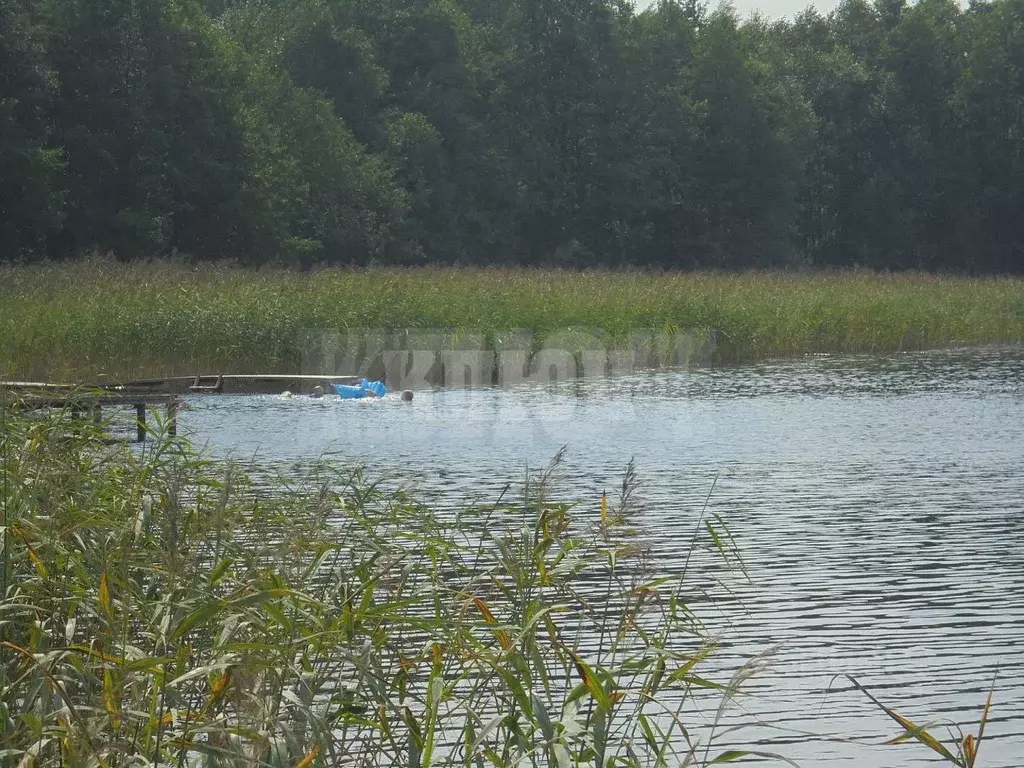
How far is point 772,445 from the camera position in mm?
16250

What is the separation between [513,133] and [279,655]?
180 ft

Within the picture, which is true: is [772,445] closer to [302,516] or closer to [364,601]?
[302,516]

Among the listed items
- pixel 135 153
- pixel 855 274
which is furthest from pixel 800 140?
pixel 135 153

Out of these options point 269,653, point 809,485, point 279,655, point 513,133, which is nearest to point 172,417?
point 269,653

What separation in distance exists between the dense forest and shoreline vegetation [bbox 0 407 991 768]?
32.2 metres

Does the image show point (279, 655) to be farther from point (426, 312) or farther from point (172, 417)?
point (426, 312)

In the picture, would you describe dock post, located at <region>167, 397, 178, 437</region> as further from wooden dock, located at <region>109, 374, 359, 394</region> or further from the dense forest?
the dense forest

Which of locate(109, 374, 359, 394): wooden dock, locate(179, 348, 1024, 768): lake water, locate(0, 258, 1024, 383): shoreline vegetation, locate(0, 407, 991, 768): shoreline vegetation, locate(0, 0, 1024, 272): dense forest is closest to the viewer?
locate(0, 407, 991, 768): shoreline vegetation

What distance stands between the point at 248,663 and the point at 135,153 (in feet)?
127

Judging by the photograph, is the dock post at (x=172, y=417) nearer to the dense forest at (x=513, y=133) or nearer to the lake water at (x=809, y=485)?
the lake water at (x=809, y=485)

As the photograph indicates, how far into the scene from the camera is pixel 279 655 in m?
4.48

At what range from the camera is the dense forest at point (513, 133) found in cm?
4066

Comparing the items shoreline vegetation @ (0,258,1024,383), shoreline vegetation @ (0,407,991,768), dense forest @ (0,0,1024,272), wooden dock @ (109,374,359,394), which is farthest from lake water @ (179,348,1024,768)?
dense forest @ (0,0,1024,272)

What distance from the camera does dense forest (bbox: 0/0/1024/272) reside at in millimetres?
40656
